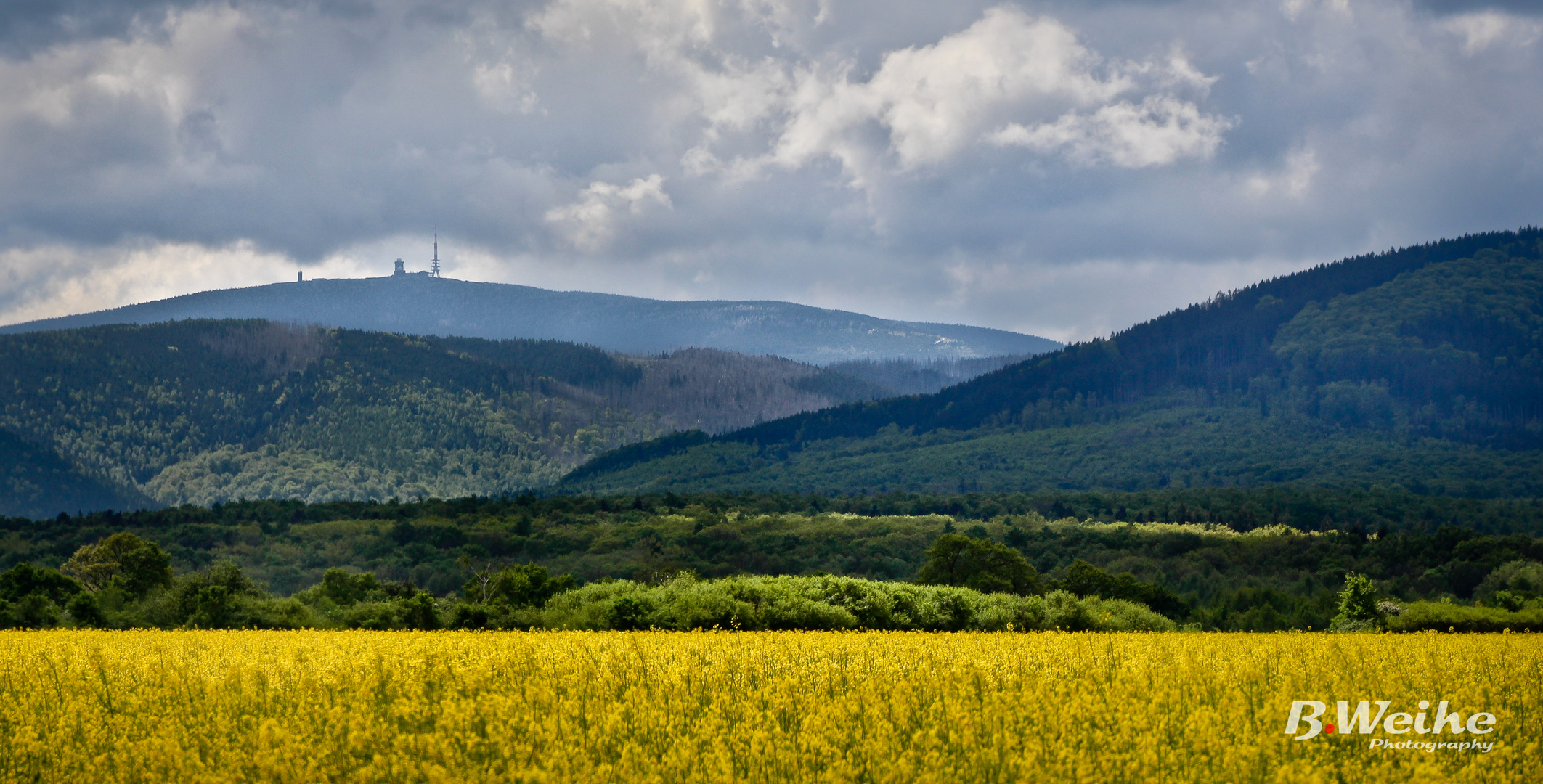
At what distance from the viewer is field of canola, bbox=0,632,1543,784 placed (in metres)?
11.7

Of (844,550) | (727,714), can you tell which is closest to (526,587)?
(727,714)

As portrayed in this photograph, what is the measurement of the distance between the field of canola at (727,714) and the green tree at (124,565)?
42.9 metres

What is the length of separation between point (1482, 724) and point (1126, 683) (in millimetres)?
4377

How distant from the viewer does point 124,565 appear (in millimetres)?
65125

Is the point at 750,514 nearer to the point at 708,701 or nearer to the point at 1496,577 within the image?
the point at 1496,577

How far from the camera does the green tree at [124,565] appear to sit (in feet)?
190

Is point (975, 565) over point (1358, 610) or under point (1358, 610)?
under

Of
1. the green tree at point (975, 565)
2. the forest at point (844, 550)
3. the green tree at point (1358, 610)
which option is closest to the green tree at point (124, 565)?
the forest at point (844, 550)

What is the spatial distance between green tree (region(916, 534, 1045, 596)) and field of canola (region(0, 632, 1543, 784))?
143 ft

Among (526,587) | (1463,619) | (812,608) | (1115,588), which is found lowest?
(1115,588)

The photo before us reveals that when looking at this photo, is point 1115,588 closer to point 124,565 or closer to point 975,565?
point 975,565

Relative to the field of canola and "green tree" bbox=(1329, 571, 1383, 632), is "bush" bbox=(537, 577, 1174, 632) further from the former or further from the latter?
the field of canola

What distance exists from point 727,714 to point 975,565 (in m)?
53.4

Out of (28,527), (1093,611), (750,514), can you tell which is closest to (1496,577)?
(1093,611)
